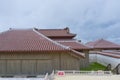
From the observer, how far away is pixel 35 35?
70.3ft

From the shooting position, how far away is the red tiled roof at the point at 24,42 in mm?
19125

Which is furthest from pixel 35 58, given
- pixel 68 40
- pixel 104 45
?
pixel 104 45

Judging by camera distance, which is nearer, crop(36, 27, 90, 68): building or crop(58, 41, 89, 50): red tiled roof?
crop(58, 41, 89, 50): red tiled roof

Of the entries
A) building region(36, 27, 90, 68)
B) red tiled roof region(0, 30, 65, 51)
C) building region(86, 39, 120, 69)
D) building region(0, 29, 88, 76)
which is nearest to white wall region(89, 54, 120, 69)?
building region(86, 39, 120, 69)

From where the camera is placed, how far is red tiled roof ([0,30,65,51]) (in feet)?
62.7

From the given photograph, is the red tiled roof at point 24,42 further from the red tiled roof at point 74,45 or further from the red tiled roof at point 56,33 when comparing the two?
the red tiled roof at point 56,33

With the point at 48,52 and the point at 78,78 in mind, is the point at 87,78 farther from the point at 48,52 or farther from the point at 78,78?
the point at 48,52

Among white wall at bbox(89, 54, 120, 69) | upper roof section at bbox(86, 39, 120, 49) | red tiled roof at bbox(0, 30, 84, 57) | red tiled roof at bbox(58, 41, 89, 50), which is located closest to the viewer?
red tiled roof at bbox(0, 30, 84, 57)

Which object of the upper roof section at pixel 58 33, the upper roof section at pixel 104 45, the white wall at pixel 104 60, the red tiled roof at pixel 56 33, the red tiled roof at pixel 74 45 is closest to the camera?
the white wall at pixel 104 60

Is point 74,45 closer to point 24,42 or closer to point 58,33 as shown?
point 58,33

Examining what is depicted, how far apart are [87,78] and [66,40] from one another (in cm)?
1060

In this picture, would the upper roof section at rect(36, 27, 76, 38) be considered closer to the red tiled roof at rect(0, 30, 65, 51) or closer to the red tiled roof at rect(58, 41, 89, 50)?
the red tiled roof at rect(58, 41, 89, 50)

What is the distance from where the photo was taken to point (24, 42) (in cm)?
2011

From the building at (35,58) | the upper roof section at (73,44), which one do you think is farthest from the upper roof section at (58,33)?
the building at (35,58)
